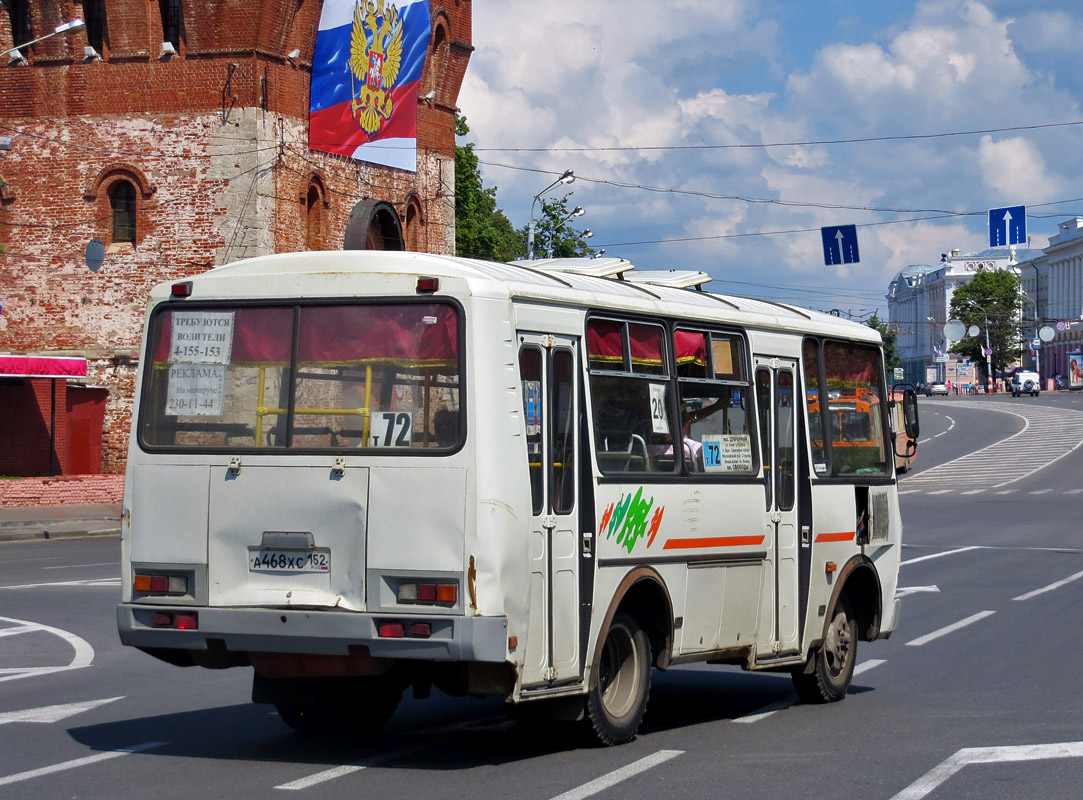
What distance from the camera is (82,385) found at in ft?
119

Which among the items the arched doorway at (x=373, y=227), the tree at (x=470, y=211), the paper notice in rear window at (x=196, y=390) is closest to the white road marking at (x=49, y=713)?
the paper notice in rear window at (x=196, y=390)

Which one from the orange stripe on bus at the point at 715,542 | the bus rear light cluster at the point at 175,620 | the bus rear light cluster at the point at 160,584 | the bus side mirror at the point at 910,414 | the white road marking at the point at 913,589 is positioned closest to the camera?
the bus rear light cluster at the point at 175,620

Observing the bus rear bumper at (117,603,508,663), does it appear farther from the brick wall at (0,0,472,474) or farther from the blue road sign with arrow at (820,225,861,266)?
the blue road sign with arrow at (820,225,861,266)

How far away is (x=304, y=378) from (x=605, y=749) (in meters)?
2.61

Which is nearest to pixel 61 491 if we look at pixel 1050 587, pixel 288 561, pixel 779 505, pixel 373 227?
pixel 373 227

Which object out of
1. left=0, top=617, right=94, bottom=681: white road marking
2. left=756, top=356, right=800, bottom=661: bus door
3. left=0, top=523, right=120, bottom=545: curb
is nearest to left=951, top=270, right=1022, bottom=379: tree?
left=0, top=523, right=120, bottom=545: curb

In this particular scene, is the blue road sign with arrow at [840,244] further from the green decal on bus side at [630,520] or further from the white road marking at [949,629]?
the green decal on bus side at [630,520]

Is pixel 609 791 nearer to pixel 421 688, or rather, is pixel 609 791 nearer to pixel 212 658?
pixel 421 688

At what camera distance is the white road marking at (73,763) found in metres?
7.61

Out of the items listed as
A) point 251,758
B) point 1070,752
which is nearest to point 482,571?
point 251,758

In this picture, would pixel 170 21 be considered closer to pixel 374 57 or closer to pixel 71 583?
pixel 374 57

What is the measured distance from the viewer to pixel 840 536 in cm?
1079

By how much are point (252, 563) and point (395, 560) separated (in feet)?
2.67

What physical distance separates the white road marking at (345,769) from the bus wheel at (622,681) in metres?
1.03
